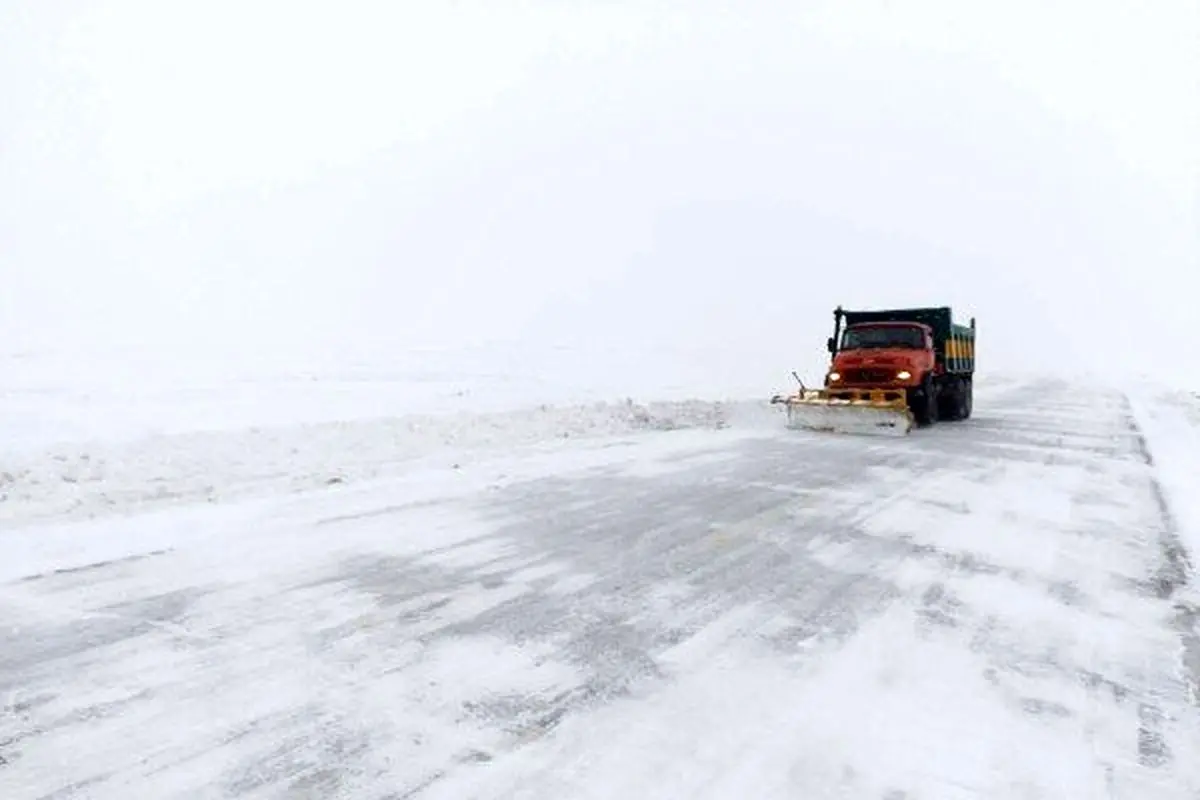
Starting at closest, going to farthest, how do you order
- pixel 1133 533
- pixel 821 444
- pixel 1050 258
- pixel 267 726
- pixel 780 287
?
pixel 267 726 → pixel 1133 533 → pixel 821 444 → pixel 780 287 → pixel 1050 258

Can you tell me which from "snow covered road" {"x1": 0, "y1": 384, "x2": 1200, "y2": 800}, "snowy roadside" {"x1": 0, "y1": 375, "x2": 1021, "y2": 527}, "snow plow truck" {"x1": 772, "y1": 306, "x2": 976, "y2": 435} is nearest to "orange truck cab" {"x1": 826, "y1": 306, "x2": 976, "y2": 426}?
"snow plow truck" {"x1": 772, "y1": 306, "x2": 976, "y2": 435}

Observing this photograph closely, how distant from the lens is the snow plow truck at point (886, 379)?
48.9ft

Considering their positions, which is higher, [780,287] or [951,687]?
[780,287]

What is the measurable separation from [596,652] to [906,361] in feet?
44.0

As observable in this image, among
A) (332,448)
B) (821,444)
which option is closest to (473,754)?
(332,448)

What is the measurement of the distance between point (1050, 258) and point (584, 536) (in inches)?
7533

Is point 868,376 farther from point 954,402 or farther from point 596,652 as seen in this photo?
point 596,652

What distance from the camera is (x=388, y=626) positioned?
4.46 m

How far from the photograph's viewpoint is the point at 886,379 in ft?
52.0

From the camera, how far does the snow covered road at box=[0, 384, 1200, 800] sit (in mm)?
3010

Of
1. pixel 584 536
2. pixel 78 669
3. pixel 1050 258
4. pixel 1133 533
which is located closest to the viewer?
pixel 78 669

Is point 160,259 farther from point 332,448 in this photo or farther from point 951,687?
point 951,687

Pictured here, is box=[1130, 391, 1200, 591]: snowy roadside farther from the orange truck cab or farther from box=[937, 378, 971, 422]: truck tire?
the orange truck cab

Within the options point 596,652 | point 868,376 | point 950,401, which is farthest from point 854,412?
point 596,652
